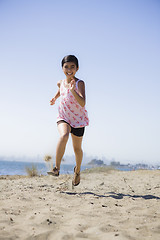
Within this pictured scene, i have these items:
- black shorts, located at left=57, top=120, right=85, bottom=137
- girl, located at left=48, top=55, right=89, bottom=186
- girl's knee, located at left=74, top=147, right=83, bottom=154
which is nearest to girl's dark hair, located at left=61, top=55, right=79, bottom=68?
girl, located at left=48, top=55, right=89, bottom=186

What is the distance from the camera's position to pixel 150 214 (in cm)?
234

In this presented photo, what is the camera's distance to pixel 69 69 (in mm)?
3488

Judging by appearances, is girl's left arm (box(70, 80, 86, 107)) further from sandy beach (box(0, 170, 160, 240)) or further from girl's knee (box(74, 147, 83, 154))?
sandy beach (box(0, 170, 160, 240))

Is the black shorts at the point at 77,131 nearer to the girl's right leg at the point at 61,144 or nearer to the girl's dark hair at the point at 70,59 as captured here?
the girl's right leg at the point at 61,144

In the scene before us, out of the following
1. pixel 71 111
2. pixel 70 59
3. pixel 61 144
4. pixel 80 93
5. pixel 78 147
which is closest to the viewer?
pixel 61 144

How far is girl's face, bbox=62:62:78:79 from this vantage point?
11.4ft

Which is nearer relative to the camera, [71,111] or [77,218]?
[77,218]

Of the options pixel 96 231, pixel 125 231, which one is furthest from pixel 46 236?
pixel 125 231

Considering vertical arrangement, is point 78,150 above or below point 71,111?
below

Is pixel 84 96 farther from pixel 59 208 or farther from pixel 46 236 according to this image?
pixel 46 236

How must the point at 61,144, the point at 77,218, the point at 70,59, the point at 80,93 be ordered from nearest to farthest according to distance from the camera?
the point at 77,218
the point at 61,144
the point at 80,93
the point at 70,59

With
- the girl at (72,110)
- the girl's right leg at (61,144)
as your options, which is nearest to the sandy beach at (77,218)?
the girl's right leg at (61,144)

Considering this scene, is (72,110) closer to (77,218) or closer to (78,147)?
(78,147)

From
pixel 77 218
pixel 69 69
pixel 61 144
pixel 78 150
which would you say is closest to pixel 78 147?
pixel 78 150
